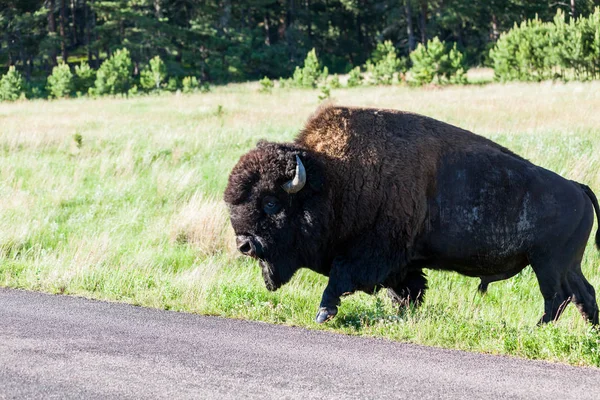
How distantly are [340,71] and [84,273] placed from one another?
73.7 meters

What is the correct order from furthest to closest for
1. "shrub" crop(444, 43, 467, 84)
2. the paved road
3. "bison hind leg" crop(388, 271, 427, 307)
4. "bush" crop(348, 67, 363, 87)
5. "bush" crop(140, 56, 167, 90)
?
"bush" crop(140, 56, 167, 90) < "bush" crop(348, 67, 363, 87) < "shrub" crop(444, 43, 467, 84) < "bison hind leg" crop(388, 271, 427, 307) < the paved road

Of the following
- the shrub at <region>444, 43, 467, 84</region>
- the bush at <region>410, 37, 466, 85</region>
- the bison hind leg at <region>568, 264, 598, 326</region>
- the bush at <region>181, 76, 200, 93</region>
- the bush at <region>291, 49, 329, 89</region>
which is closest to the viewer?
the bison hind leg at <region>568, 264, 598, 326</region>

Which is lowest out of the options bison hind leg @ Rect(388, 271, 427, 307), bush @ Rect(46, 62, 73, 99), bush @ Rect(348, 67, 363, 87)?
bush @ Rect(348, 67, 363, 87)

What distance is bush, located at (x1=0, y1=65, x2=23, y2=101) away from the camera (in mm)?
51688

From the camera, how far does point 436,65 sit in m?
53.4

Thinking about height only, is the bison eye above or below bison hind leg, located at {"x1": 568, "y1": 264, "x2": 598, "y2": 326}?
above

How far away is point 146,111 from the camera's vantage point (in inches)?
1447

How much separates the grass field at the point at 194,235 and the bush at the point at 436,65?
82.4 feet

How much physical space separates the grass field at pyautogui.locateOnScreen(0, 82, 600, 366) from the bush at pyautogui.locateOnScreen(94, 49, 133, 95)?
28.0 metres

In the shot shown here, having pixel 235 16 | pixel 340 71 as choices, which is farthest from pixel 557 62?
pixel 235 16

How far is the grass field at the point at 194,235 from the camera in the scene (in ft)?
22.4

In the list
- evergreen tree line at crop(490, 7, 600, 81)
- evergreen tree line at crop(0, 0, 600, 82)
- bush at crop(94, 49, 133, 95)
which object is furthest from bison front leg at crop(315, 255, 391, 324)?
evergreen tree line at crop(0, 0, 600, 82)

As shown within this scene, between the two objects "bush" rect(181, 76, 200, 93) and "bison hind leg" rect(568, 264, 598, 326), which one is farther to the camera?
"bush" rect(181, 76, 200, 93)

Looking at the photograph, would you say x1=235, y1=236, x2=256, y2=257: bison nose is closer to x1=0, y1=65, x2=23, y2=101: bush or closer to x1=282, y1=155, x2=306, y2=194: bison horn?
x1=282, y1=155, x2=306, y2=194: bison horn
